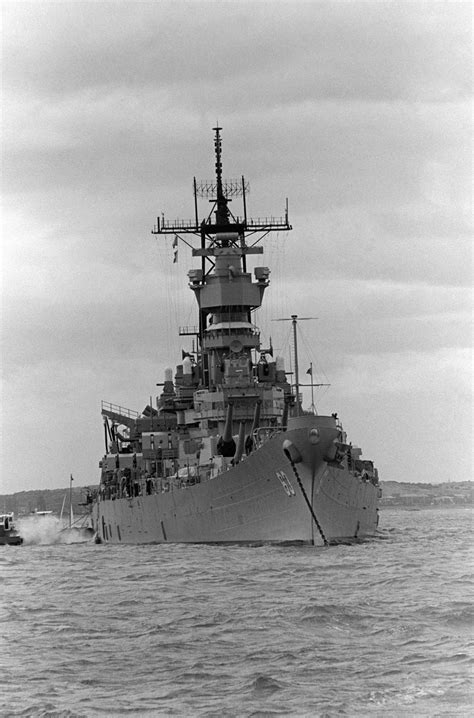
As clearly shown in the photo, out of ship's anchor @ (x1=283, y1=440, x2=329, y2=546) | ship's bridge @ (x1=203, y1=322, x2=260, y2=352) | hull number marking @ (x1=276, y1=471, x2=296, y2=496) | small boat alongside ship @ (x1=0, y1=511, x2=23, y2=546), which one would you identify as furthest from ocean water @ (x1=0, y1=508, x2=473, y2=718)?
small boat alongside ship @ (x1=0, y1=511, x2=23, y2=546)

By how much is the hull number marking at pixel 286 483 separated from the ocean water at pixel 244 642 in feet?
23.9

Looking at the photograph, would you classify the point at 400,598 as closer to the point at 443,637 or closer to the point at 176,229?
the point at 443,637

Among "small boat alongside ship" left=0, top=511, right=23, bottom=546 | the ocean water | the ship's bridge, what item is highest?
the ship's bridge

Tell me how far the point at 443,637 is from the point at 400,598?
4420 mm

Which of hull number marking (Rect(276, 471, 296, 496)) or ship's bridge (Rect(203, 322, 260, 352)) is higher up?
ship's bridge (Rect(203, 322, 260, 352))

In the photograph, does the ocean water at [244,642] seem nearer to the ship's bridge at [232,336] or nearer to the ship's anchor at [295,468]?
the ship's anchor at [295,468]

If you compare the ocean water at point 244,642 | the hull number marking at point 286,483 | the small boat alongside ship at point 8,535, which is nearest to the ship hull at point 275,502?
the hull number marking at point 286,483

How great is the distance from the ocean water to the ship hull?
6988mm

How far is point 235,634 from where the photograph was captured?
57.8 ft

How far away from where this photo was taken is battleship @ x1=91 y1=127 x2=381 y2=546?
36.2 metres

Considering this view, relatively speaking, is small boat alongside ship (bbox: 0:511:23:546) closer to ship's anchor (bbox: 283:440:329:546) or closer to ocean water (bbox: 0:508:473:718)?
ship's anchor (bbox: 283:440:329:546)

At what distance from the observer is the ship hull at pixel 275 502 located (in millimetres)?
35875

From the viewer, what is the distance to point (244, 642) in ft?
55.3

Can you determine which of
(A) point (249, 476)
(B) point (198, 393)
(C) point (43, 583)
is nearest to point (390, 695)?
(C) point (43, 583)
